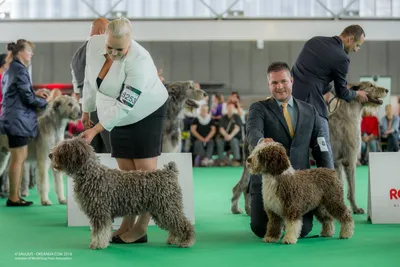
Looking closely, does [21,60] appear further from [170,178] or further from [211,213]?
[170,178]

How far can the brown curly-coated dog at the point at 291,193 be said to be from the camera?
3877 millimetres

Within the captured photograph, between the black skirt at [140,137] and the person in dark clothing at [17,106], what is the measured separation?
2689 mm

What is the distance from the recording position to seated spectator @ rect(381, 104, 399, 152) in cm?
1318

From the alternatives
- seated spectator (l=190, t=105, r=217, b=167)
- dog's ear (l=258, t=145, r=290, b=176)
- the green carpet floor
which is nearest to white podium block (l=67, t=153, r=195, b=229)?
the green carpet floor

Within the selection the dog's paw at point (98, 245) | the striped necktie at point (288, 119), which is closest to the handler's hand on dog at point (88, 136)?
the dog's paw at point (98, 245)

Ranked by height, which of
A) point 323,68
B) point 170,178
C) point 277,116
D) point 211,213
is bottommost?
point 211,213

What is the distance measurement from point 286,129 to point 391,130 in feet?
30.6

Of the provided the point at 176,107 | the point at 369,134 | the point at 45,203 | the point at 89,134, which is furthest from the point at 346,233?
the point at 369,134

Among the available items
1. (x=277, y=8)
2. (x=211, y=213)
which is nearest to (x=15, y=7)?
(x=277, y=8)

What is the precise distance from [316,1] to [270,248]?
11.3 m

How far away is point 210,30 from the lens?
1427 cm

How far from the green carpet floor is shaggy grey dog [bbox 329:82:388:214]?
1.75 ft

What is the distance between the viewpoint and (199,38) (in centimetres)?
1427

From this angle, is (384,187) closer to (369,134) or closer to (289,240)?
(289,240)
